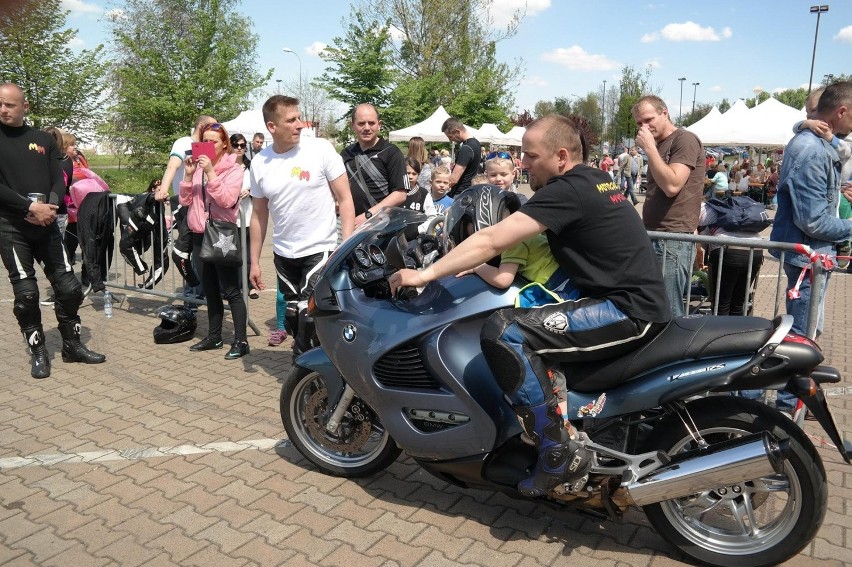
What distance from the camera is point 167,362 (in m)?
6.30

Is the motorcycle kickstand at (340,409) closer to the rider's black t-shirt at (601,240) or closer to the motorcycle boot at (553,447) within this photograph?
the motorcycle boot at (553,447)

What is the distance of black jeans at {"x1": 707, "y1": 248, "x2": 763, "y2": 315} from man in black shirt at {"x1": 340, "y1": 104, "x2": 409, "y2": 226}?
2557 millimetres

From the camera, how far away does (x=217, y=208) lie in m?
6.25

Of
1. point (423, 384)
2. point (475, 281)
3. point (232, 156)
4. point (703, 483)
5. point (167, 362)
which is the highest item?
point (232, 156)

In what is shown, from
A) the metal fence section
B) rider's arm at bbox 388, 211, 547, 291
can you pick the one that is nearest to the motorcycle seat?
rider's arm at bbox 388, 211, 547, 291

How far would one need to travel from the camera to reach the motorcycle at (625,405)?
293 cm

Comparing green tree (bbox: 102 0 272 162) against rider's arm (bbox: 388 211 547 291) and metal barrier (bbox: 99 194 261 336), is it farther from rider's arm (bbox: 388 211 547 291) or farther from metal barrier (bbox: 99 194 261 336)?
rider's arm (bbox: 388 211 547 291)

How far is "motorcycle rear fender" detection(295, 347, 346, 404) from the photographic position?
392 cm

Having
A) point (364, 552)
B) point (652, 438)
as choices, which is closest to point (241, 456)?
point (364, 552)

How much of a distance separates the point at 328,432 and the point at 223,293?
8.76 feet

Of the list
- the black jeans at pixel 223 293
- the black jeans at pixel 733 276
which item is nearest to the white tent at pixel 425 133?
the black jeans at pixel 223 293

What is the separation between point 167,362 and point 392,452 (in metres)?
3.12

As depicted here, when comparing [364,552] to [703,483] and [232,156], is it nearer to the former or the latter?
[703,483]

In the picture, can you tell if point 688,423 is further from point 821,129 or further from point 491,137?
point 491,137
